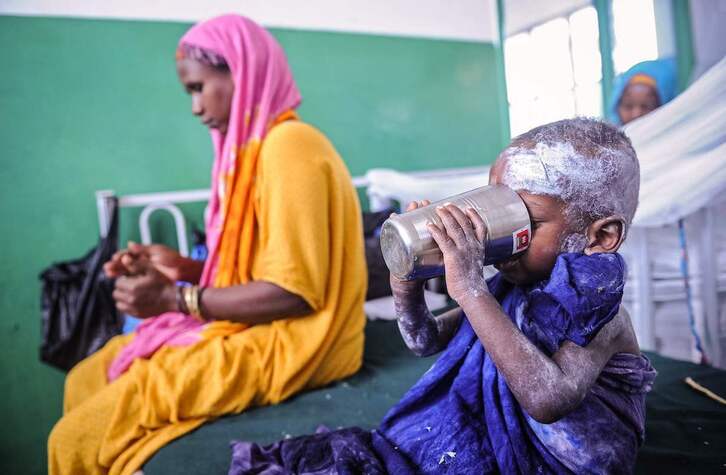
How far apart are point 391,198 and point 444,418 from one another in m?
1.95

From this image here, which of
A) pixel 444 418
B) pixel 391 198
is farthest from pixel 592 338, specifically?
pixel 391 198

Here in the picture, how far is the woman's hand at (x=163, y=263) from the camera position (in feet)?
4.95

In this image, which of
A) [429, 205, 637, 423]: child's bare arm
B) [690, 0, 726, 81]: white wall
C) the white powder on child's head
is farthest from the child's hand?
A: [690, 0, 726, 81]: white wall

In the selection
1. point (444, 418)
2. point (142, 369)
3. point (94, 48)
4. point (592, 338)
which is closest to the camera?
point (592, 338)

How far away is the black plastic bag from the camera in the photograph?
2123 millimetres

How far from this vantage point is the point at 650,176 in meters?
1.47

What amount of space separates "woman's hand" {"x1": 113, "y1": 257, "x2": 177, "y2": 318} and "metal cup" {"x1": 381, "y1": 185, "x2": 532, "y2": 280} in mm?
773

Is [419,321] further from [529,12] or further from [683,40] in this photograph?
[529,12]

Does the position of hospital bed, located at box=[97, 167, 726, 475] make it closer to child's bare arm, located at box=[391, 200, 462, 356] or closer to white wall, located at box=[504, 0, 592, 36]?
child's bare arm, located at box=[391, 200, 462, 356]

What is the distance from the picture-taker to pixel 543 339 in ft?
2.49

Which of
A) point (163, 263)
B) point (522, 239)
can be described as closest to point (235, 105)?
point (163, 263)

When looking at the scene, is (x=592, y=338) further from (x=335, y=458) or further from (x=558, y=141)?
(x=335, y=458)

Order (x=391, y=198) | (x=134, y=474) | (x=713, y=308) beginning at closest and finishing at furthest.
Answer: (x=134, y=474)
(x=713, y=308)
(x=391, y=198)

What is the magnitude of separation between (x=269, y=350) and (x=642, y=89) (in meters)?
1.86
